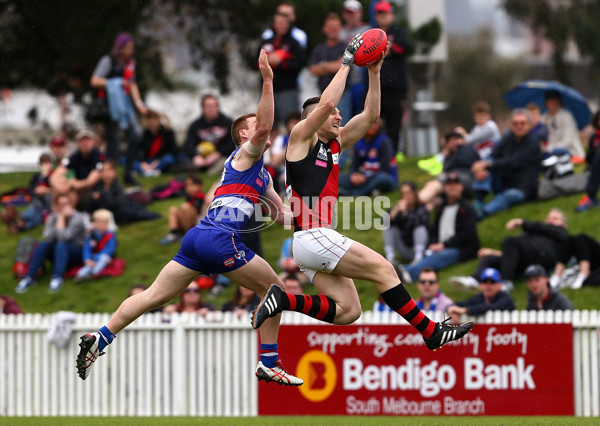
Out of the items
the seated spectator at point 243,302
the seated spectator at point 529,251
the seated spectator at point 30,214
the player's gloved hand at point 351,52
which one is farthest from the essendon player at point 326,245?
the seated spectator at point 30,214

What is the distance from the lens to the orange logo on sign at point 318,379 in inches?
458

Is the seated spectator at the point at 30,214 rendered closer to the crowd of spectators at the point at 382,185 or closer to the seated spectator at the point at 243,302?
the crowd of spectators at the point at 382,185

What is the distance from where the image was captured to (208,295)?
1396 cm

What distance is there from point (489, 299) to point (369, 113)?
171 inches

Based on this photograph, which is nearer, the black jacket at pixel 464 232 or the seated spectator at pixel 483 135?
the black jacket at pixel 464 232

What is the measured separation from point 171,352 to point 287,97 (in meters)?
4.95

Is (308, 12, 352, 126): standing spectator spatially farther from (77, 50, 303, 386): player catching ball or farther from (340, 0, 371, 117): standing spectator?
(77, 50, 303, 386): player catching ball

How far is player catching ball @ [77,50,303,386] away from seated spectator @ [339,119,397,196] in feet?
22.0

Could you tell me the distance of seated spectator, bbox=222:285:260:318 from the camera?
12.4 metres

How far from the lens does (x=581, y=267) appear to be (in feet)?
41.7

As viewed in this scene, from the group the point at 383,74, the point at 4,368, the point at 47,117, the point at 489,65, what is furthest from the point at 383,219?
the point at 489,65

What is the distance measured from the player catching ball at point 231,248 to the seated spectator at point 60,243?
21.7 feet

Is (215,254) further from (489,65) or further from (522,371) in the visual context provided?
(489,65)
